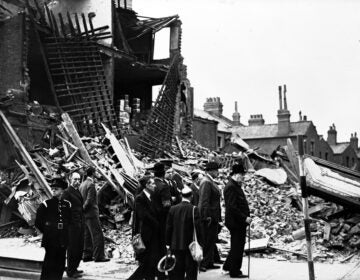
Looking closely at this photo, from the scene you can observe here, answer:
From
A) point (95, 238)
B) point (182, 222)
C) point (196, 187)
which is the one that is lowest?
point (95, 238)

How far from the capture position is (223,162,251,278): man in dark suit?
23.7ft

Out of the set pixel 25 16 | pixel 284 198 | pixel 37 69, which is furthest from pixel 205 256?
pixel 37 69

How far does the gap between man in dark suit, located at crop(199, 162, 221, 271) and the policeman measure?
232 cm

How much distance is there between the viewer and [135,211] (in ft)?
22.3

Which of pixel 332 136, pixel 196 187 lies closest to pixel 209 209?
pixel 196 187

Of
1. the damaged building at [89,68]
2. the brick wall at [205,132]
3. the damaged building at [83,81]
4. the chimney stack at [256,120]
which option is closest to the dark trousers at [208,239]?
the damaged building at [83,81]

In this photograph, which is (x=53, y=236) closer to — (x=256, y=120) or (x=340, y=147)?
(x=256, y=120)

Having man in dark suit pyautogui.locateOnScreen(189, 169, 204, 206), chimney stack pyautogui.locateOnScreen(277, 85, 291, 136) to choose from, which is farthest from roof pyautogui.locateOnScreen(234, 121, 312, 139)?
man in dark suit pyautogui.locateOnScreen(189, 169, 204, 206)

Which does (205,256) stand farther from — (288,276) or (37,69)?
(37,69)

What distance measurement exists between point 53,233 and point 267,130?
142 ft

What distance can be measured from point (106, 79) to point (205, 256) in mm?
13804

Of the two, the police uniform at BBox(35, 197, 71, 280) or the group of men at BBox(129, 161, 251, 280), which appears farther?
the police uniform at BBox(35, 197, 71, 280)

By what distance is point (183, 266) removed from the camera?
609 cm

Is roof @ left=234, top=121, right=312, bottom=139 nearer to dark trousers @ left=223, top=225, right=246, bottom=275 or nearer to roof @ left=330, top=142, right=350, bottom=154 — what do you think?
roof @ left=330, top=142, right=350, bottom=154
